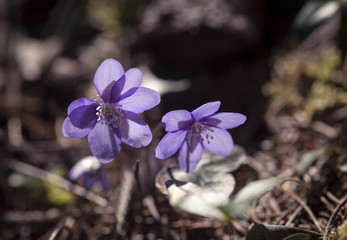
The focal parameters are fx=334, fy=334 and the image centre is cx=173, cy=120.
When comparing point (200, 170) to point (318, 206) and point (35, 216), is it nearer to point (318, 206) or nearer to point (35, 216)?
point (318, 206)

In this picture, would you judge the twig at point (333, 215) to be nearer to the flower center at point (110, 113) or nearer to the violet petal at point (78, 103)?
the flower center at point (110, 113)

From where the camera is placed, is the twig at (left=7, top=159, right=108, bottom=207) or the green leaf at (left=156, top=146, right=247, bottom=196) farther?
the twig at (left=7, top=159, right=108, bottom=207)

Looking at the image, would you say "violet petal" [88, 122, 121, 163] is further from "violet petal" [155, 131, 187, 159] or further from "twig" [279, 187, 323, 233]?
"twig" [279, 187, 323, 233]

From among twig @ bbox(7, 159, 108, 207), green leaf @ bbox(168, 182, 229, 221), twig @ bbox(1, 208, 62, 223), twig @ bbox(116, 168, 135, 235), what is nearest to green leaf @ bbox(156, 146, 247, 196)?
green leaf @ bbox(168, 182, 229, 221)

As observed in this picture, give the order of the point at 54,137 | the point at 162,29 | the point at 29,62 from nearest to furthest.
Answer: the point at 54,137 < the point at 162,29 < the point at 29,62

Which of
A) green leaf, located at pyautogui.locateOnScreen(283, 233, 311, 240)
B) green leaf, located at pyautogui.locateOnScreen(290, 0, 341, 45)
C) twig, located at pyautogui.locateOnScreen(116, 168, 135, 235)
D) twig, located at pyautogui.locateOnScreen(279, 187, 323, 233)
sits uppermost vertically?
green leaf, located at pyautogui.locateOnScreen(290, 0, 341, 45)

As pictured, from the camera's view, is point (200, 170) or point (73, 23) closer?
point (200, 170)

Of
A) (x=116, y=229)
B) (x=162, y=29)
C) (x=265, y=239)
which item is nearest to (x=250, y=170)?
(x=265, y=239)
